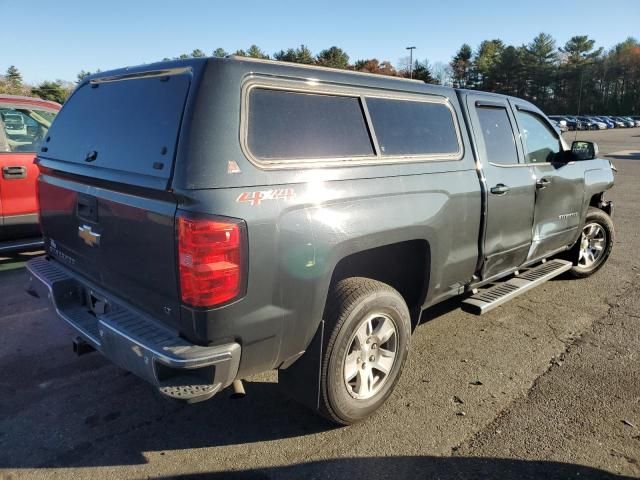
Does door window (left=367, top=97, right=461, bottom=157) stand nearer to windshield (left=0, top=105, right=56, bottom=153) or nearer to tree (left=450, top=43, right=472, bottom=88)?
windshield (left=0, top=105, right=56, bottom=153)

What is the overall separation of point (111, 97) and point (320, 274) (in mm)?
1738

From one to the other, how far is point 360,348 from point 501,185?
1891mm

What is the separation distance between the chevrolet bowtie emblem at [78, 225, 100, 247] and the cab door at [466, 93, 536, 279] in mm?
2764

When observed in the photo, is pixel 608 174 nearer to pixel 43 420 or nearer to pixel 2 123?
pixel 43 420

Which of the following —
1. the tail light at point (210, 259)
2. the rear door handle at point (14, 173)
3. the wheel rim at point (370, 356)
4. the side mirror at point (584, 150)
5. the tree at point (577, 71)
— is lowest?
the wheel rim at point (370, 356)

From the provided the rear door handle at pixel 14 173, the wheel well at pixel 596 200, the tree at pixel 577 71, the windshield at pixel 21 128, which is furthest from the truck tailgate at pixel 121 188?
the tree at pixel 577 71

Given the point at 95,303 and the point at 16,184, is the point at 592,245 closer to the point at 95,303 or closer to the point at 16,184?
the point at 95,303

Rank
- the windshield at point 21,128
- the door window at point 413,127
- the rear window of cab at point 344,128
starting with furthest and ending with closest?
the windshield at point 21,128 < the door window at point 413,127 < the rear window of cab at point 344,128

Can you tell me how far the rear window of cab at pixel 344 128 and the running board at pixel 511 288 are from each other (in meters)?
1.19

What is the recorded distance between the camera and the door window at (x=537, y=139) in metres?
4.50

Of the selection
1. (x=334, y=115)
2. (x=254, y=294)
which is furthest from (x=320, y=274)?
(x=334, y=115)

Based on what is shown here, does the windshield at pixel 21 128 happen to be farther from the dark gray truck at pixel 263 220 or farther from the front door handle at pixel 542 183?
the front door handle at pixel 542 183

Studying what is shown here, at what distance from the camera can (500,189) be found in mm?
3871

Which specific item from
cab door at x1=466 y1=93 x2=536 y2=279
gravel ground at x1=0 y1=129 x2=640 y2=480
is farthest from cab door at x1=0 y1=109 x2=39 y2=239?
cab door at x1=466 y1=93 x2=536 y2=279
